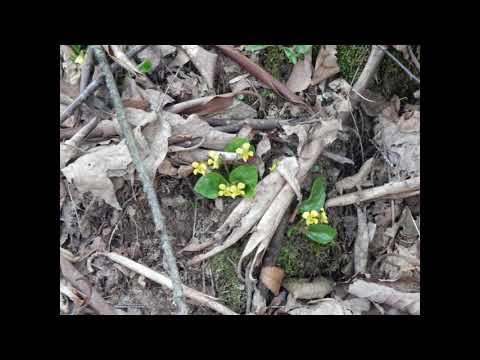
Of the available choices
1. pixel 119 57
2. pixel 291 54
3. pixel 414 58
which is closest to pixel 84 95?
pixel 119 57

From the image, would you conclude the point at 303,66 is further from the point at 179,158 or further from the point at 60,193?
the point at 60,193

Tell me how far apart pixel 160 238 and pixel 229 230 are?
0.38 metres

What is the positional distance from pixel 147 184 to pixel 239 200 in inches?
20.1

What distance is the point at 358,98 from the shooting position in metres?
2.64

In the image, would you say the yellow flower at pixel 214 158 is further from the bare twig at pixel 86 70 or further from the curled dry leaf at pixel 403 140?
the curled dry leaf at pixel 403 140

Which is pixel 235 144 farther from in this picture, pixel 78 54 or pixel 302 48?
pixel 78 54

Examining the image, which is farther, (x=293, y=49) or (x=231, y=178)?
(x=293, y=49)

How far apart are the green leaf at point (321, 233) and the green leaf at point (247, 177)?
38cm

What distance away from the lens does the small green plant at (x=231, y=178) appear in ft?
7.80

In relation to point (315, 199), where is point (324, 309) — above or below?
below

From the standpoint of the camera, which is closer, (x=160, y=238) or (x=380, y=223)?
(x=160, y=238)

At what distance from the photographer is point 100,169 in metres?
2.37

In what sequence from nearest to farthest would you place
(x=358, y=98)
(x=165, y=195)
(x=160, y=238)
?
(x=160, y=238) → (x=165, y=195) → (x=358, y=98)

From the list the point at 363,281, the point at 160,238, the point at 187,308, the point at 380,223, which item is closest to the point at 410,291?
the point at 363,281
